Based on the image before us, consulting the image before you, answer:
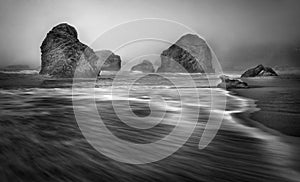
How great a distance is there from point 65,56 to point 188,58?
171ft

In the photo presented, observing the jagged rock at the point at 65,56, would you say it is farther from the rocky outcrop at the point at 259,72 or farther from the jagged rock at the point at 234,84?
the rocky outcrop at the point at 259,72

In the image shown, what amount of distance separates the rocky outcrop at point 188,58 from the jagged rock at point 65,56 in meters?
24.6

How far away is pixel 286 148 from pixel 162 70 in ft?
282

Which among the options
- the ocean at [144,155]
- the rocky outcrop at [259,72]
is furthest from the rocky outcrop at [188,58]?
the ocean at [144,155]

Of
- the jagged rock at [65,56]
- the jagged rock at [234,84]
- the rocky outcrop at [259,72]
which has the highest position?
the jagged rock at [65,56]

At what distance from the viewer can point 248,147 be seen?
3.21m

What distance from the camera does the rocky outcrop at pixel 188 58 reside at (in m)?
79.1

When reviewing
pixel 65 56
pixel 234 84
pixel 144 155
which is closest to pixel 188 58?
pixel 65 56

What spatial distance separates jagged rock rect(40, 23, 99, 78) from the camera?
39.8 m

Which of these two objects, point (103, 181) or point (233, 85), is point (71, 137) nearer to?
point (103, 181)

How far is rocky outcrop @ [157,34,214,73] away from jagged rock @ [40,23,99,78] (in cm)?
2461

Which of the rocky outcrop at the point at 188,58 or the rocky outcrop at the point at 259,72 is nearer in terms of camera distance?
the rocky outcrop at the point at 259,72

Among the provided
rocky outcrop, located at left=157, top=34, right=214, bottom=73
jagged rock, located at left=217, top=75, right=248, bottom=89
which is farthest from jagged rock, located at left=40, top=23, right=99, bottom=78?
jagged rock, located at left=217, top=75, right=248, bottom=89

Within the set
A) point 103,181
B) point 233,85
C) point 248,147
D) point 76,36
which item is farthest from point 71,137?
point 76,36
